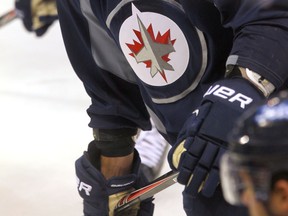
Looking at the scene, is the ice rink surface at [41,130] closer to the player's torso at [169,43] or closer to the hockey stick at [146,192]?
the hockey stick at [146,192]

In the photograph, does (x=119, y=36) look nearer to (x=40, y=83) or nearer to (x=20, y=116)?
(x=20, y=116)

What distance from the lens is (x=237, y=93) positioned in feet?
3.28

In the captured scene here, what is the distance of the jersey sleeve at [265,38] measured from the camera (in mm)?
1005

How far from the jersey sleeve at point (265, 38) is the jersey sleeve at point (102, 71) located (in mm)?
388

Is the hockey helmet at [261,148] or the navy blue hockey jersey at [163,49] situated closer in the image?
the hockey helmet at [261,148]

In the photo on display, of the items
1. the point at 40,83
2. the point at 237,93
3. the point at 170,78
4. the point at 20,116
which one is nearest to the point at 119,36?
the point at 170,78

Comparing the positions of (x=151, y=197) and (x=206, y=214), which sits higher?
(x=206, y=214)

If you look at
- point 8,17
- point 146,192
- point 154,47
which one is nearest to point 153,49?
→ point 154,47

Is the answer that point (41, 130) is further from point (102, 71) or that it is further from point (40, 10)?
point (102, 71)

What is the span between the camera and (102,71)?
4.58 feet

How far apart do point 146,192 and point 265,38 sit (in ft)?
1.73

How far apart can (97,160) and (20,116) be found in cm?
86

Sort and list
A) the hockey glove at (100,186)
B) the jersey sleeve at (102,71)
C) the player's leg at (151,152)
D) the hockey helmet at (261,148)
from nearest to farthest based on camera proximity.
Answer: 1. the hockey helmet at (261,148)
2. the jersey sleeve at (102,71)
3. the hockey glove at (100,186)
4. the player's leg at (151,152)

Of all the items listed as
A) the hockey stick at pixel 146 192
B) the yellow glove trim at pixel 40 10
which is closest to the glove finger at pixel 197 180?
the hockey stick at pixel 146 192
